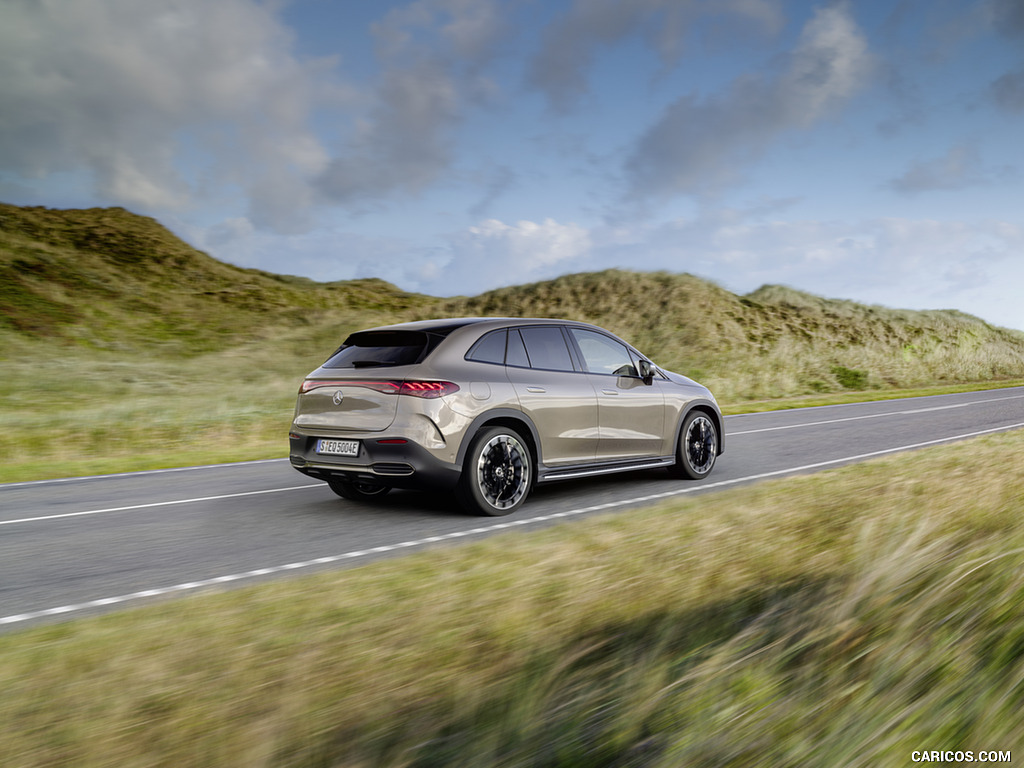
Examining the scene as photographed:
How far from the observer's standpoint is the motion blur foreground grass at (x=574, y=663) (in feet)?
7.77

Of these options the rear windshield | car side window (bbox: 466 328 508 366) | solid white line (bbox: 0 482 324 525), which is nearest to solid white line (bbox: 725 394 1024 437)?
car side window (bbox: 466 328 508 366)

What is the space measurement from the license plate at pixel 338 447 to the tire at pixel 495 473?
96 cm

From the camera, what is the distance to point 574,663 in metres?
3.15

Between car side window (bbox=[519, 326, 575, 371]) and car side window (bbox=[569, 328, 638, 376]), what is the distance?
223 mm

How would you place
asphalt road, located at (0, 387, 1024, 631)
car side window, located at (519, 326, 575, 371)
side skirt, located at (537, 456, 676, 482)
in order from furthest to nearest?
1. car side window, located at (519, 326, 575, 371)
2. side skirt, located at (537, 456, 676, 482)
3. asphalt road, located at (0, 387, 1024, 631)

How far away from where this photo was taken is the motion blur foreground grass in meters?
2.37

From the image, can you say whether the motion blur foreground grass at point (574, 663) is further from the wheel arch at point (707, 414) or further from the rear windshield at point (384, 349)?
the wheel arch at point (707, 414)

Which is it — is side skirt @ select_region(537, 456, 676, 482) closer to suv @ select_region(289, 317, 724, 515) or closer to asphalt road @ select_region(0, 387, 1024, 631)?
suv @ select_region(289, 317, 724, 515)

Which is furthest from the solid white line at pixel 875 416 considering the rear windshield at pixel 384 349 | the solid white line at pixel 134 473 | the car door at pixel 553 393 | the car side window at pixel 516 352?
the rear windshield at pixel 384 349

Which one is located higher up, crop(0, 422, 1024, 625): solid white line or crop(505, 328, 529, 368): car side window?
crop(505, 328, 529, 368): car side window

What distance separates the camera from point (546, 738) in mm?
2451

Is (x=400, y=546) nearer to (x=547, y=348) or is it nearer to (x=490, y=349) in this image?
(x=490, y=349)

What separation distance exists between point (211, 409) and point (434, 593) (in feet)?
49.1

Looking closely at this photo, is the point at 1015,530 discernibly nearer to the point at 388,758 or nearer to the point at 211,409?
the point at 388,758
